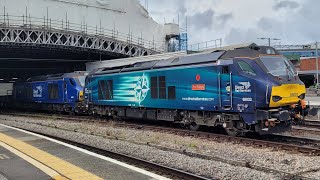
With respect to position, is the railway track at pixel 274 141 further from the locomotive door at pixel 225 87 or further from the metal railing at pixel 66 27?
the metal railing at pixel 66 27

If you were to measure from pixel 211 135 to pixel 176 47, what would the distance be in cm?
7020

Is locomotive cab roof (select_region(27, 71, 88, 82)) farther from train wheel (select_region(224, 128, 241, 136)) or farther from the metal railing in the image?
the metal railing

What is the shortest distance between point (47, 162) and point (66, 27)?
5839 cm

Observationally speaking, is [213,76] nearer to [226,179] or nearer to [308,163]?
[308,163]

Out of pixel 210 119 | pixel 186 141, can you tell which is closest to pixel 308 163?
pixel 186 141

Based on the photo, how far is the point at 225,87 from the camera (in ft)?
51.3

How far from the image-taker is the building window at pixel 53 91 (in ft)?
110

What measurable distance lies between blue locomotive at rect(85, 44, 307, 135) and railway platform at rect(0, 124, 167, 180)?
6127 mm

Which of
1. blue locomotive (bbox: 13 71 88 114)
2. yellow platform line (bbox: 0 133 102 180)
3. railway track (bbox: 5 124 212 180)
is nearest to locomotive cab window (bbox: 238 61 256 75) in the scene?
railway track (bbox: 5 124 212 180)

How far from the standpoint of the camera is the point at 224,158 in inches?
443

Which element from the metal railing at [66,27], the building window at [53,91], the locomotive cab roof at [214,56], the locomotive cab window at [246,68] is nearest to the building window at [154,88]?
the locomotive cab roof at [214,56]

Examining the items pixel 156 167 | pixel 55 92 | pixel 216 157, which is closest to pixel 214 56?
pixel 216 157

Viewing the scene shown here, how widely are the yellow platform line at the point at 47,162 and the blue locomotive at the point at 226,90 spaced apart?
7103 millimetres

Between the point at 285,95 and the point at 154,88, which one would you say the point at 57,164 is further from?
the point at 154,88
